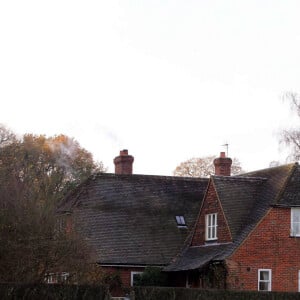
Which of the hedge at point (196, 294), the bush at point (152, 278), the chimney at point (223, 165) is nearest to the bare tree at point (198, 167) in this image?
the chimney at point (223, 165)

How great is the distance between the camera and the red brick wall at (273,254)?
39.0m

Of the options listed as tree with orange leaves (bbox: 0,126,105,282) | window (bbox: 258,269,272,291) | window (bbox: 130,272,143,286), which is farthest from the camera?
window (bbox: 130,272,143,286)

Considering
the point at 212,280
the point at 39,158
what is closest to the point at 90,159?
the point at 39,158

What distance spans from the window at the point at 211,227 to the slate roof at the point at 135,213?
8.80 feet

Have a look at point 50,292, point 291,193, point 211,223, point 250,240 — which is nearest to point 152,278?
point 211,223

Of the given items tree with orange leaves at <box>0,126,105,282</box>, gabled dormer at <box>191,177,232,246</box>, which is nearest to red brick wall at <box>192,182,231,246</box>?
gabled dormer at <box>191,177,232,246</box>

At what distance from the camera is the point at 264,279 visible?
129ft

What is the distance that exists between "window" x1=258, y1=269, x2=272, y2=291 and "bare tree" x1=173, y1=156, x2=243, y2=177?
44855 millimetres

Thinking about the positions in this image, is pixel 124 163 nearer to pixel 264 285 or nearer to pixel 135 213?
pixel 135 213

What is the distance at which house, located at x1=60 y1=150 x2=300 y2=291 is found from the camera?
129 feet

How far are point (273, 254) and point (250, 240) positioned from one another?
1384 mm

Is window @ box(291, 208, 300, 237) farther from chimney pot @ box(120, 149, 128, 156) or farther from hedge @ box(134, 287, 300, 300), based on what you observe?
chimney pot @ box(120, 149, 128, 156)

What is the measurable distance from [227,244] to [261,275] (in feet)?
8.17

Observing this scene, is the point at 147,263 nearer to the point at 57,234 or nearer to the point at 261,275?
the point at 261,275
